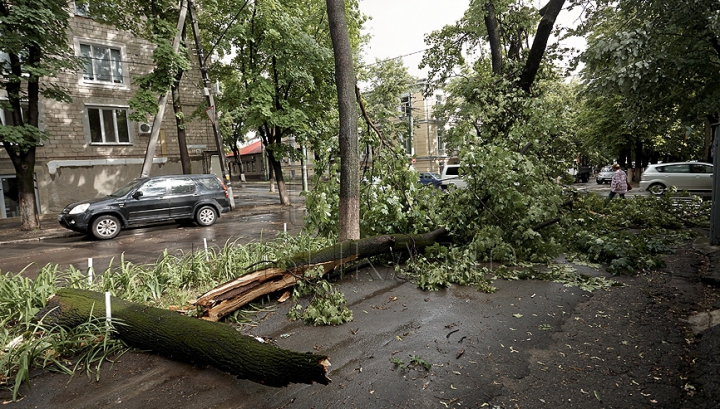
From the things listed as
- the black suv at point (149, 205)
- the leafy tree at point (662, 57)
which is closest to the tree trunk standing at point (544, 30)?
the leafy tree at point (662, 57)

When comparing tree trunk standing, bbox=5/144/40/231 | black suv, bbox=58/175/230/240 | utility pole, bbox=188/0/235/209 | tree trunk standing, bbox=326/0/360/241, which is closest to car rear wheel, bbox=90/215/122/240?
black suv, bbox=58/175/230/240

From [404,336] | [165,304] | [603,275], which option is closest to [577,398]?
[404,336]

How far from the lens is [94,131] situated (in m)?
18.4

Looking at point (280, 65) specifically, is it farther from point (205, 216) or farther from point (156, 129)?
point (205, 216)

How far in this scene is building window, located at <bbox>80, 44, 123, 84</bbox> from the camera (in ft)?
59.4

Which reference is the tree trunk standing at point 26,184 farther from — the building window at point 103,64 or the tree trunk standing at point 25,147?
the building window at point 103,64

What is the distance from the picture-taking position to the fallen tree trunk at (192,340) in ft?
8.24

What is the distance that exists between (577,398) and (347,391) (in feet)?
5.42

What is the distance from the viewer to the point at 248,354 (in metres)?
2.71

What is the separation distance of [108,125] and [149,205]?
10.1 metres

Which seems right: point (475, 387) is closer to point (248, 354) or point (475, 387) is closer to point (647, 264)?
point (248, 354)

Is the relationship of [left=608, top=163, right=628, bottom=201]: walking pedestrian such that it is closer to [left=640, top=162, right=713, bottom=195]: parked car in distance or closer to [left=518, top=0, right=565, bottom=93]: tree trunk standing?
[left=640, top=162, right=713, bottom=195]: parked car in distance

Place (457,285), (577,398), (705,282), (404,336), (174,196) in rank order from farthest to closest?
1. (174,196)
2. (457,285)
3. (705,282)
4. (404,336)
5. (577,398)

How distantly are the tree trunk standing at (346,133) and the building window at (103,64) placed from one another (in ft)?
56.3
